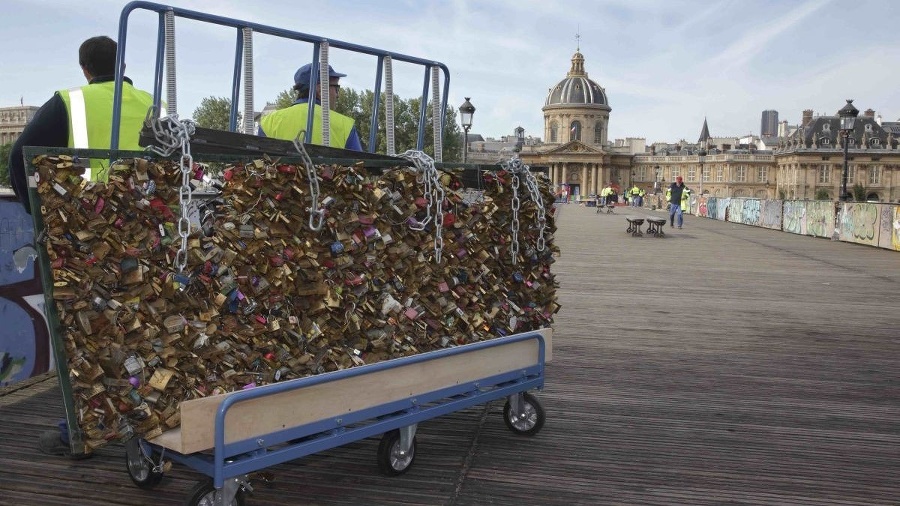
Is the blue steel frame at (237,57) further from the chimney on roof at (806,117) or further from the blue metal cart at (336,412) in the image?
the chimney on roof at (806,117)

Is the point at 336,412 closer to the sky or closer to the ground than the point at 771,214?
closer to the ground

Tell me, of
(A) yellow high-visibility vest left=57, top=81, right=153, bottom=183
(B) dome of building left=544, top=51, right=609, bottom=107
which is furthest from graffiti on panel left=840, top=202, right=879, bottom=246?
(B) dome of building left=544, top=51, right=609, bottom=107

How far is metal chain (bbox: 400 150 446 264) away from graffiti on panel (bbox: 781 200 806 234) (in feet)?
104

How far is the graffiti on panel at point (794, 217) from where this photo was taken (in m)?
33.9

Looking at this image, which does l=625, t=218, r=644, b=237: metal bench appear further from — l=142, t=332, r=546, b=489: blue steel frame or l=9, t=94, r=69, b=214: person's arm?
l=9, t=94, r=69, b=214: person's arm

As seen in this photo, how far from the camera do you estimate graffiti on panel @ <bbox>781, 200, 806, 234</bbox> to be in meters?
33.9

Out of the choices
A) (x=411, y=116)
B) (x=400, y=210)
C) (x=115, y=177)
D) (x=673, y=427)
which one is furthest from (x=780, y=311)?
(x=411, y=116)

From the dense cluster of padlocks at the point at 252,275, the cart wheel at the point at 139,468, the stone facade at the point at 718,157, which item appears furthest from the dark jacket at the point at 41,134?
the stone facade at the point at 718,157

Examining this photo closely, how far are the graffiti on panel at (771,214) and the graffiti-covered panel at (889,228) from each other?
11765 mm

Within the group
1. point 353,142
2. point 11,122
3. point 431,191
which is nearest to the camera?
point 431,191

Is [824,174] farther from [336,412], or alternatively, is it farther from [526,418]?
[336,412]

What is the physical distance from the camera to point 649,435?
19.6 ft

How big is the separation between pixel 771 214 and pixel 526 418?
36291mm

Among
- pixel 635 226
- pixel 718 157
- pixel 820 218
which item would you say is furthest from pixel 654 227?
pixel 718 157
